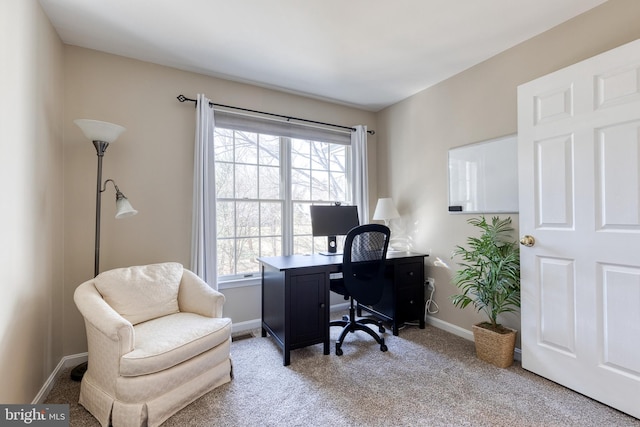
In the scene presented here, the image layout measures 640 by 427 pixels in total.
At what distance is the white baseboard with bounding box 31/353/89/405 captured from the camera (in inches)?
72.7

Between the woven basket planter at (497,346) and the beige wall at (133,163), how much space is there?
7.00 ft

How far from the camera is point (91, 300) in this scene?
1796mm

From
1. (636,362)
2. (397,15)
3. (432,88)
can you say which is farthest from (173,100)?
(636,362)

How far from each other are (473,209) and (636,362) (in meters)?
1.41

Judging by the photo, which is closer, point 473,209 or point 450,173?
point 473,209

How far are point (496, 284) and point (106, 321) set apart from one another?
2.58 metres

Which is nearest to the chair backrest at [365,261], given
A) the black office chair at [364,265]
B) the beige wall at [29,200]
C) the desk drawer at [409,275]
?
the black office chair at [364,265]

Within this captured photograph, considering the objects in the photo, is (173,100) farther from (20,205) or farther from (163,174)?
(20,205)

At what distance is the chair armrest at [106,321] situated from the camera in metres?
1.57

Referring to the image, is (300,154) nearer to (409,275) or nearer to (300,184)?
(300,184)

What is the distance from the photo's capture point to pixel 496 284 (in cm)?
227

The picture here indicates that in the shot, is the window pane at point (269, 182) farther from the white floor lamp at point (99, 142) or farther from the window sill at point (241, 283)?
the white floor lamp at point (99, 142)

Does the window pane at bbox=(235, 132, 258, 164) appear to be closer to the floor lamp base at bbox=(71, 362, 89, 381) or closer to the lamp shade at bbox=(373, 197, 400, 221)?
the lamp shade at bbox=(373, 197, 400, 221)

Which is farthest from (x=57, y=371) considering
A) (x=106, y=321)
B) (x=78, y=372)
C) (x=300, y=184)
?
(x=300, y=184)
